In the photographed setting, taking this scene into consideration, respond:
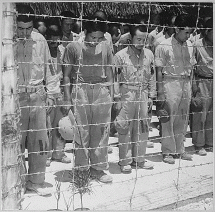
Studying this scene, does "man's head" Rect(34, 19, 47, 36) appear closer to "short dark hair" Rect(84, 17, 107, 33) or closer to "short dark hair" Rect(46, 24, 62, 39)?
"short dark hair" Rect(46, 24, 62, 39)

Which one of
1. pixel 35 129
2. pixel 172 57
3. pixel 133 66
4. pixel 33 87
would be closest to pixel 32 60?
pixel 33 87

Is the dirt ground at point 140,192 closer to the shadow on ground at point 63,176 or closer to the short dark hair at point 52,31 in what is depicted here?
the shadow on ground at point 63,176

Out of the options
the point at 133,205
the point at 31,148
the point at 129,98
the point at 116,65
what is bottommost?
the point at 133,205

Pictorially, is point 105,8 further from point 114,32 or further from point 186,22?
point 186,22

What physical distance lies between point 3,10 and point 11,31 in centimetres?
14

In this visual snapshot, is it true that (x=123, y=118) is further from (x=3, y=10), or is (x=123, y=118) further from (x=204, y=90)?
(x=3, y=10)

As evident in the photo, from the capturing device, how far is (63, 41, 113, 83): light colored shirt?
4.53 meters

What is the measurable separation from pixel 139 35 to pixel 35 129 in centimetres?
140

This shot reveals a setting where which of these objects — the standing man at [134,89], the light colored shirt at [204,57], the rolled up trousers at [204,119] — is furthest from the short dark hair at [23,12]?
the rolled up trousers at [204,119]

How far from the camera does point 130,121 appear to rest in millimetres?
5078

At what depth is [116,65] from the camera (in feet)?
16.2

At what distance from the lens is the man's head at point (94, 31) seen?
437cm

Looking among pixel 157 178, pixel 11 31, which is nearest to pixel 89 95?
pixel 157 178

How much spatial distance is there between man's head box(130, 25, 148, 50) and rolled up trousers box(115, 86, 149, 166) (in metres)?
0.47
